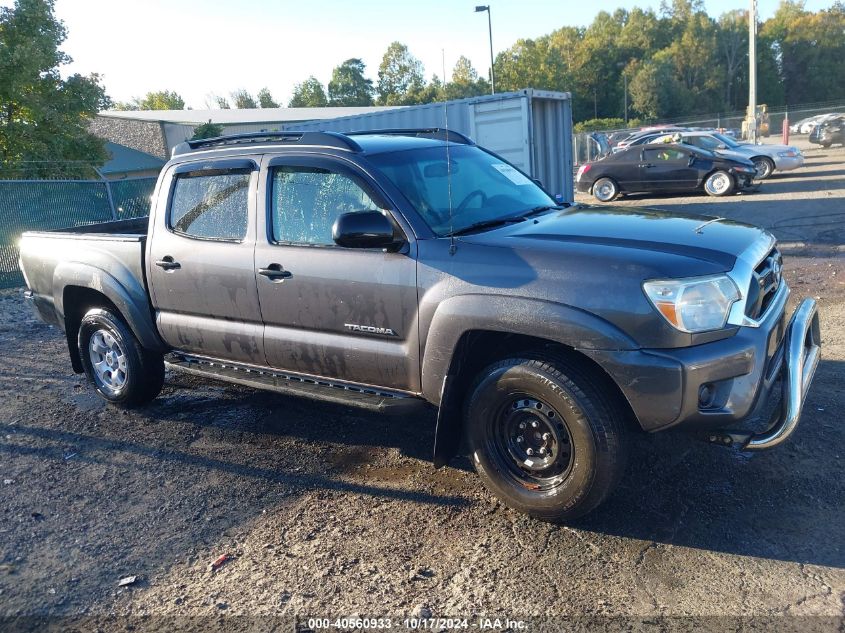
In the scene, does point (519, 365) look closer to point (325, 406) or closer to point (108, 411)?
point (325, 406)

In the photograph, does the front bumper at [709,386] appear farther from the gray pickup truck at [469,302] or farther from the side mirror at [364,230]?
the side mirror at [364,230]

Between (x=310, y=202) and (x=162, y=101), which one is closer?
(x=310, y=202)

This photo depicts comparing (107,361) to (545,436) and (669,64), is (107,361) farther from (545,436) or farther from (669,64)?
(669,64)

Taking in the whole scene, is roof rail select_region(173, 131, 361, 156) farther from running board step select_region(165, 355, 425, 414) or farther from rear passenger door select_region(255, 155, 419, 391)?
Answer: running board step select_region(165, 355, 425, 414)

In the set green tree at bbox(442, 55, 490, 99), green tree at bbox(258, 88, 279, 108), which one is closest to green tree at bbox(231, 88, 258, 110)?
green tree at bbox(258, 88, 279, 108)

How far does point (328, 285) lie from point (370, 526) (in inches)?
54.8

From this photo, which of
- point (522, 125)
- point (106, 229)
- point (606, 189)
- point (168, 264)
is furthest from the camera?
point (606, 189)

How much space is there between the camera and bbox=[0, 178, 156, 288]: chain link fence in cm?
1211

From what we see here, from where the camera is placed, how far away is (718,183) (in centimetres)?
1764

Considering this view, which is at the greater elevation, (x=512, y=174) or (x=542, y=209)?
(x=512, y=174)

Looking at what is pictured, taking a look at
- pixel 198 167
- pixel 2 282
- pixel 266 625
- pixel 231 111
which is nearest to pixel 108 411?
pixel 198 167

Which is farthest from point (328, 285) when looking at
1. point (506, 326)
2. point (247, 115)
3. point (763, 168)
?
point (247, 115)

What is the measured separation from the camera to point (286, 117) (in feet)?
144

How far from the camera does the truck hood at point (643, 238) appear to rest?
3.55 metres
